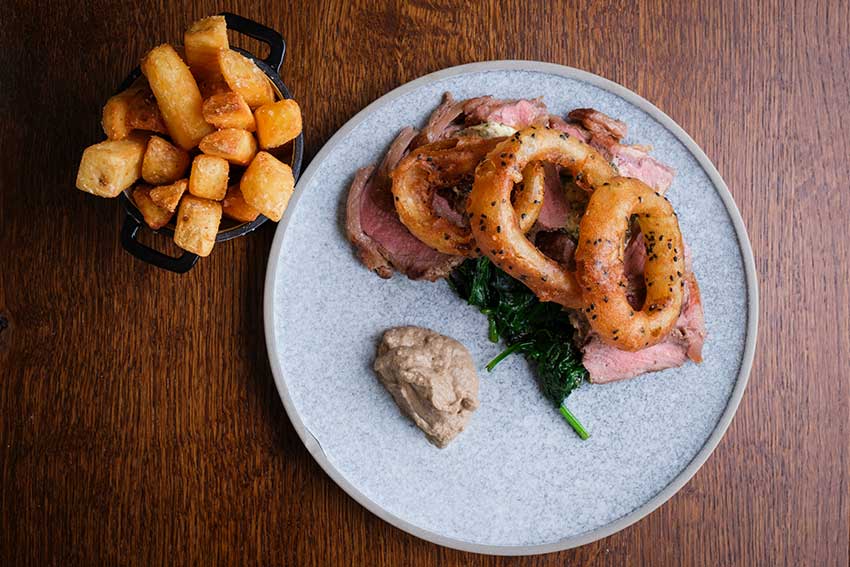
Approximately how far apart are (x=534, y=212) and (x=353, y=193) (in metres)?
0.48

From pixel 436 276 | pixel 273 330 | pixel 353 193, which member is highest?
pixel 353 193

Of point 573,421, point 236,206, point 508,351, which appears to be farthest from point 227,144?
point 573,421

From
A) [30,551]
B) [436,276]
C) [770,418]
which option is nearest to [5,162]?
[30,551]

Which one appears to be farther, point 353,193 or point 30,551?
point 30,551

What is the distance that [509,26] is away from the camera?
2156mm

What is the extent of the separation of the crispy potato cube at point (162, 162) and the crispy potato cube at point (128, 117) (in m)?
0.05

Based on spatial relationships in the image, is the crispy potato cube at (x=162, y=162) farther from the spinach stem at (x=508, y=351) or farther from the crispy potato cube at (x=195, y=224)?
the spinach stem at (x=508, y=351)

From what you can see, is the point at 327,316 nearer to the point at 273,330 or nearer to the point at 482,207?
the point at 273,330

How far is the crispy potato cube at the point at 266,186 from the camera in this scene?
1.58 m

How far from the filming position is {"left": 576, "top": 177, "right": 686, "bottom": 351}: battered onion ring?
1791 millimetres

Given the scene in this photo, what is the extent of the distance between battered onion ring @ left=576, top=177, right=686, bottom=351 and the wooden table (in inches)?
17.9

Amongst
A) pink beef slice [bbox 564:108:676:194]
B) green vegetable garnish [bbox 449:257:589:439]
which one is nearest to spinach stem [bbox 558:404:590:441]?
green vegetable garnish [bbox 449:257:589:439]

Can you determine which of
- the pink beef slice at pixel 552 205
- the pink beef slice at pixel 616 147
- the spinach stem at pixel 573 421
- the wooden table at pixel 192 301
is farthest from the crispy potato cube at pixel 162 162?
Answer: the spinach stem at pixel 573 421

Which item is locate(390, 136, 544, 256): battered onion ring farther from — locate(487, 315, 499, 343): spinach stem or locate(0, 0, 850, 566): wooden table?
locate(0, 0, 850, 566): wooden table
